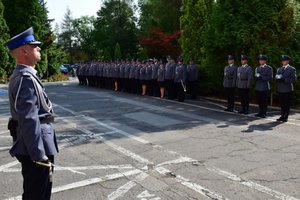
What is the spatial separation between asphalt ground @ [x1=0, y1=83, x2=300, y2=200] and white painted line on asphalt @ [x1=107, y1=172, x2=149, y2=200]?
0.04 ft

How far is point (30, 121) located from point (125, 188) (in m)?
2.43

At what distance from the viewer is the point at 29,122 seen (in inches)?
140

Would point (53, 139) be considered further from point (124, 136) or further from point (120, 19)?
point (120, 19)

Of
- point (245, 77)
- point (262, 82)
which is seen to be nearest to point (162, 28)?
point (245, 77)

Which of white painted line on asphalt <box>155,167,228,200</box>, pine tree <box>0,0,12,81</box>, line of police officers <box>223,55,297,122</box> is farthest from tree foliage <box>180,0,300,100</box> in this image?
pine tree <box>0,0,12,81</box>

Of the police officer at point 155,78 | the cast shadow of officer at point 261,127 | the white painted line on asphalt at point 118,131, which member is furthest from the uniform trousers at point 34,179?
the police officer at point 155,78

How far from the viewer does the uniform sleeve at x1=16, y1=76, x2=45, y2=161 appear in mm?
3549

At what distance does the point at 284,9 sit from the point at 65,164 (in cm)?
1085

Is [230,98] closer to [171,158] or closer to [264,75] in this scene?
[264,75]

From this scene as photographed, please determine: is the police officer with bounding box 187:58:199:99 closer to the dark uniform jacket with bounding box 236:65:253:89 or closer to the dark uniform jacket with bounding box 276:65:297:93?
the dark uniform jacket with bounding box 236:65:253:89

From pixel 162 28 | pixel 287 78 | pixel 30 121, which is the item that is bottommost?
pixel 30 121

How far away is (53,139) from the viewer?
3.92 metres

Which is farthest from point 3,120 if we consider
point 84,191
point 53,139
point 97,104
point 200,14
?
point 200,14

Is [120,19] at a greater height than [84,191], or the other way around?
[120,19]
